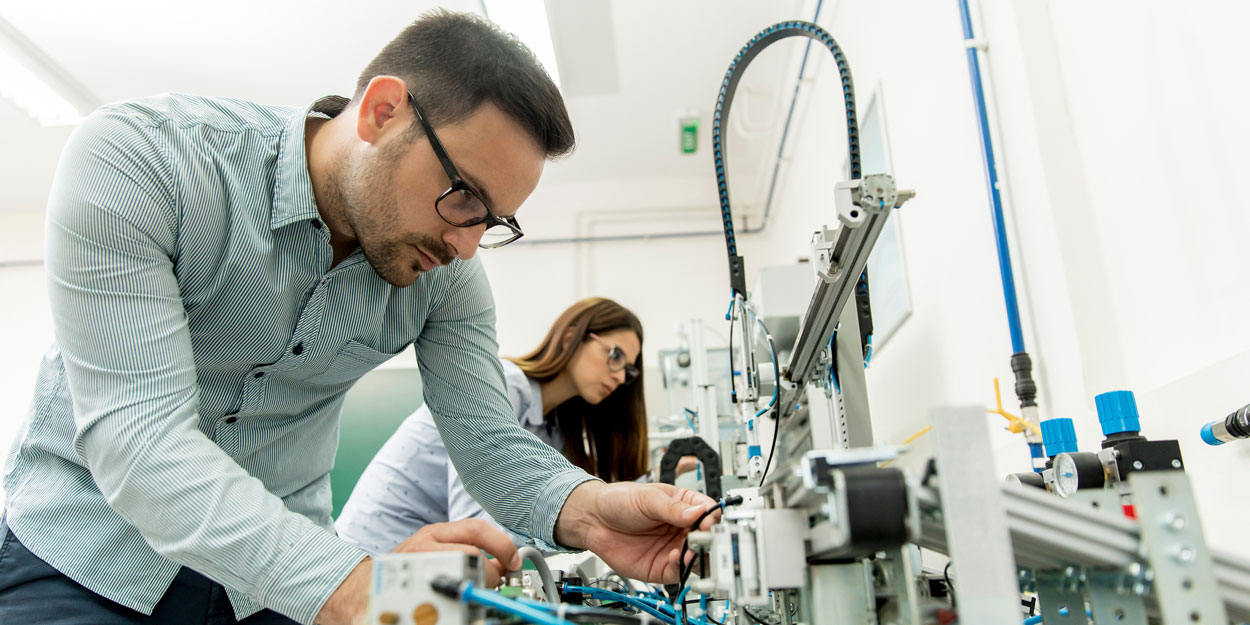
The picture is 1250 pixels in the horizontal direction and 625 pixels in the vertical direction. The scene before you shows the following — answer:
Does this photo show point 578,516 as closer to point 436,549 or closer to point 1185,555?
point 436,549

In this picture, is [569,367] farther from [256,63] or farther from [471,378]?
[256,63]

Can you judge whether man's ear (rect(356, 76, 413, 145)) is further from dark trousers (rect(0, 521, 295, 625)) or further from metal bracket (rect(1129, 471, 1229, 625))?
metal bracket (rect(1129, 471, 1229, 625))

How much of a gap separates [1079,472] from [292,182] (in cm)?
95

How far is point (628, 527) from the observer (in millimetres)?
1015

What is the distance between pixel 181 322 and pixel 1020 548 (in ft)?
2.66

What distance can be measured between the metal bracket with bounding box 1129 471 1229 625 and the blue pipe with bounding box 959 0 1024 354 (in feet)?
3.22

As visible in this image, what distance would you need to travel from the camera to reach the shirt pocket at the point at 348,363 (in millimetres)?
1097

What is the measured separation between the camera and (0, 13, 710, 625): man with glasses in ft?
2.44

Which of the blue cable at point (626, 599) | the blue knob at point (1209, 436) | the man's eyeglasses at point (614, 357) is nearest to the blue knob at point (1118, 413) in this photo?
the blue knob at point (1209, 436)

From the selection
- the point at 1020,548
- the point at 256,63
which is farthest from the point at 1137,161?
the point at 256,63

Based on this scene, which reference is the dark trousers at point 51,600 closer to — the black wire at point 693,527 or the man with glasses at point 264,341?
A: the man with glasses at point 264,341

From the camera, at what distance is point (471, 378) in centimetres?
121

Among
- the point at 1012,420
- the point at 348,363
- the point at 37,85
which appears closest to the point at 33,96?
the point at 37,85

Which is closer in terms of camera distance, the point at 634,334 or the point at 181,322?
the point at 181,322
